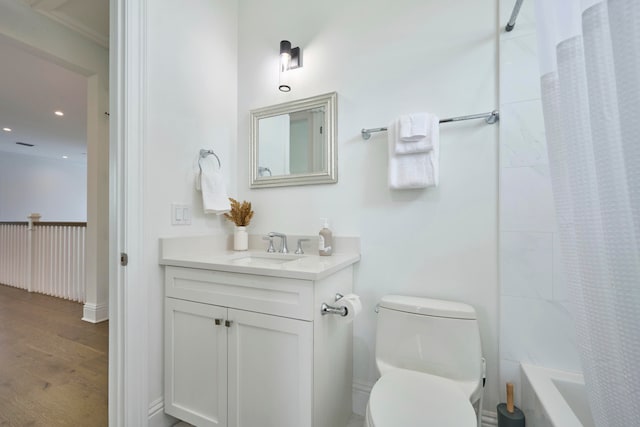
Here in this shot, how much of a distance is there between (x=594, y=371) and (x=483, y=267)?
0.81m

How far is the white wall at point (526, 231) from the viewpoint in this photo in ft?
3.70

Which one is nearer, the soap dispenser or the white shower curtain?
the white shower curtain

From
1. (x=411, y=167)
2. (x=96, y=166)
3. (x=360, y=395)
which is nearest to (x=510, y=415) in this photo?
(x=360, y=395)

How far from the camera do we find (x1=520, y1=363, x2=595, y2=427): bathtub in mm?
888

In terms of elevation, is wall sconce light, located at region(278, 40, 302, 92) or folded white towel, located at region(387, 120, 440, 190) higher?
wall sconce light, located at region(278, 40, 302, 92)

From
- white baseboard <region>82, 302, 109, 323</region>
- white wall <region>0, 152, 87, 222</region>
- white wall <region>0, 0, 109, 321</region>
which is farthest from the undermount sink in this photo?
white wall <region>0, 152, 87, 222</region>

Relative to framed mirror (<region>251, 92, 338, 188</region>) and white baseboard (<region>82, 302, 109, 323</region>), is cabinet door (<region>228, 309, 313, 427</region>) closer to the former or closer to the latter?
framed mirror (<region>251, 92, 338, 188</region>)

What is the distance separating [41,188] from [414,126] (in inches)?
352

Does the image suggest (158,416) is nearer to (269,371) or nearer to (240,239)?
(269,371)

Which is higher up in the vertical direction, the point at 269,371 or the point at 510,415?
the point at 269,371

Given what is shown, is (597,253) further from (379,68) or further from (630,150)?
Result: (379,68)

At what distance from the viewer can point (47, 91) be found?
130 inches

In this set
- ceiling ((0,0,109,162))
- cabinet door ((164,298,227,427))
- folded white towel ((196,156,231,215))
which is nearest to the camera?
cabinet door ((164,298,227,427))

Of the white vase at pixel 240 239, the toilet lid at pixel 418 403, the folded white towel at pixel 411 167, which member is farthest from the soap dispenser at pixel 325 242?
the toilet lid at pixel 418 403
